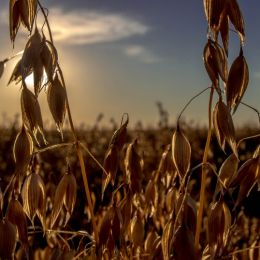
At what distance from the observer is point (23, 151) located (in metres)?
1.25

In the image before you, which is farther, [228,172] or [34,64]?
[228,172]

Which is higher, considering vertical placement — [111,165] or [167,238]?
[111,165]

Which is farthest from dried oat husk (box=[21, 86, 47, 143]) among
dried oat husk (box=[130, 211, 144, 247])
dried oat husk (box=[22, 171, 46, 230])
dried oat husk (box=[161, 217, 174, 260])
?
dried oat husk (box=[130, 211, 144, 247])

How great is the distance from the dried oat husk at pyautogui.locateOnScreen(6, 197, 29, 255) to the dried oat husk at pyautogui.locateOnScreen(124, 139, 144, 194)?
25 cm

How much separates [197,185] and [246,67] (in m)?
3.68

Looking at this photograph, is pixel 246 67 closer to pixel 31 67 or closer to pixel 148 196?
pixel 31 67

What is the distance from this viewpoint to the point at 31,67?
120 centimetres

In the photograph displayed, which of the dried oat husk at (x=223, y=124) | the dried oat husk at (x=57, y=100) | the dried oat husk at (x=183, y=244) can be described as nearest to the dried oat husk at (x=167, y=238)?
the dried oat husk at (x=183, y=244)

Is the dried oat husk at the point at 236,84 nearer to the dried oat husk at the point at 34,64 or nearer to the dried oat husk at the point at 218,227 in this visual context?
the dried oat husk at the point at 218,227

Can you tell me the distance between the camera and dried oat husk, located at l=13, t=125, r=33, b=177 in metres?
1.23

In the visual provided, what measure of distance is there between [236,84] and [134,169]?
1.17 ft

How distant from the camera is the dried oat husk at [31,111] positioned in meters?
1.21

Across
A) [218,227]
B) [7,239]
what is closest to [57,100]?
[7,239]

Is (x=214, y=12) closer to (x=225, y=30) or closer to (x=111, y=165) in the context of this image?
(x=225, y=30)
